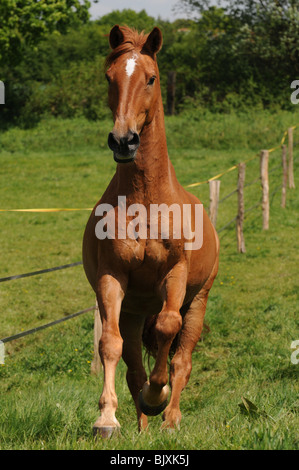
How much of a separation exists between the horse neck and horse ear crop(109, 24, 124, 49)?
434 millimetres

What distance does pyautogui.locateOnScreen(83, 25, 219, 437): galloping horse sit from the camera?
10.2 ft

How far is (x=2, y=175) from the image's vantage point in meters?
19.9

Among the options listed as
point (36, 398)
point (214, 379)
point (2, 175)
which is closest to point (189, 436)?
point (36, 398)

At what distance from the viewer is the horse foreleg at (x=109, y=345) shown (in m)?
2.96

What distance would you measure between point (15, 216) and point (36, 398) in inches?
451

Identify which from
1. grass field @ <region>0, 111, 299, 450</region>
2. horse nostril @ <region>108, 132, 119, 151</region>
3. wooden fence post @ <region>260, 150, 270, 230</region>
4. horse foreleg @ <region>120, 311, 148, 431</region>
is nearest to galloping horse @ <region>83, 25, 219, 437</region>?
horse nostril @ <region>108, 132, 119, 151</region>

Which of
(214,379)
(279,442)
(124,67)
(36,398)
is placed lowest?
(214,379)

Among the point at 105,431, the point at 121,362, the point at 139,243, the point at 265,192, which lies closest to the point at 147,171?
the point at 139,243

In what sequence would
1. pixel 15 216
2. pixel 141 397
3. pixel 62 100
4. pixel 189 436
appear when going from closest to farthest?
pixel 189 436 → pixel 141 397 → pixel 15 216 → pixel 62 100

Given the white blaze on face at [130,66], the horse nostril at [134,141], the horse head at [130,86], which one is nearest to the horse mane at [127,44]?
the horse head at [130,86]

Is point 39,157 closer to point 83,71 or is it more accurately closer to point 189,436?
point 83,71

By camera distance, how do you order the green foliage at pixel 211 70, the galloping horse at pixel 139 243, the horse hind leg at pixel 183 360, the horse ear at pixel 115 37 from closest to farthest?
1. the galloping horse at pixel 139 243
2. the horse ear at pixel 115 37
3. the horse hind leg at pixel 183 360
4. the green foliage at pixel 211 70

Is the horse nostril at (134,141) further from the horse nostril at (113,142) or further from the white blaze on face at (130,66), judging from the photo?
the white blaze on face at (130,66)

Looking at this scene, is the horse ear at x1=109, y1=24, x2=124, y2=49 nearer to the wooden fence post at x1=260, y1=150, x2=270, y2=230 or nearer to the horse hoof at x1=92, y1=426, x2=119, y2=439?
the horse hoof at x1=92, y1=426, x2=119, y2=439
